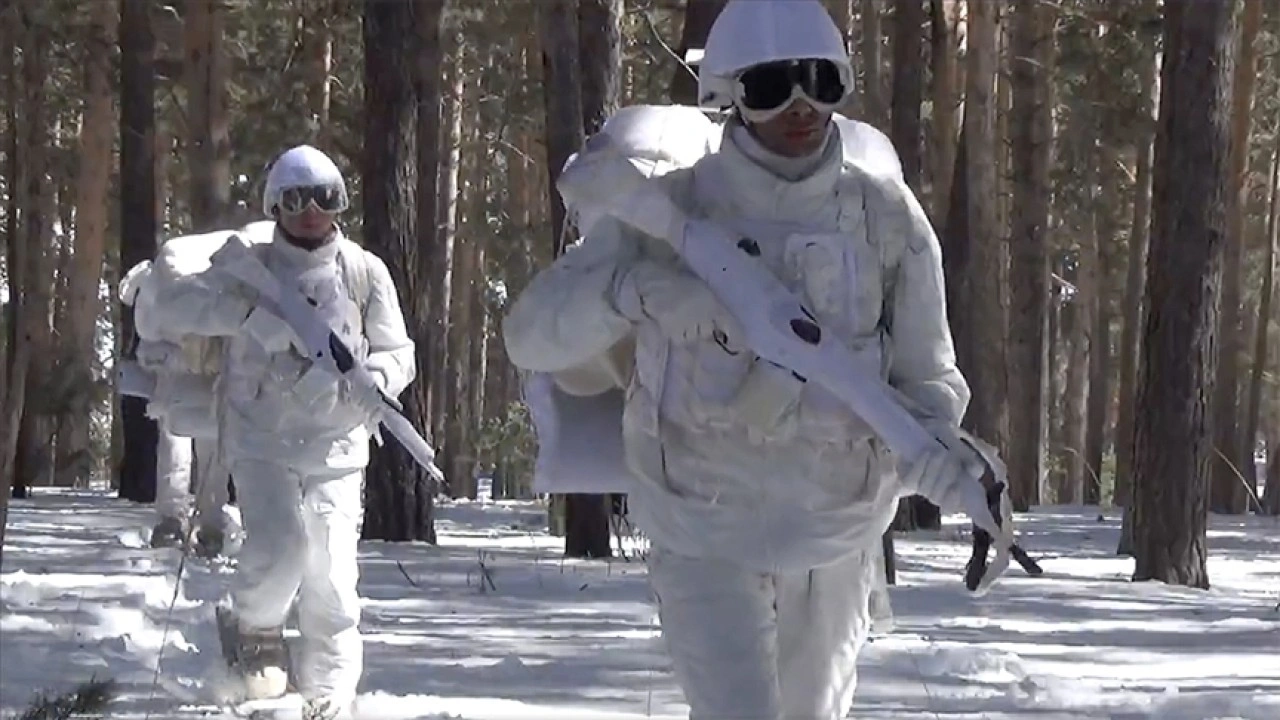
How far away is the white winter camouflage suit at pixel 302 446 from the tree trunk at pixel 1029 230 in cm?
1673

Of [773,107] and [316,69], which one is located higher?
[316,69]

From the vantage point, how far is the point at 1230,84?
511 inches

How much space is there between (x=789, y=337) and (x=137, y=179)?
1788 cm

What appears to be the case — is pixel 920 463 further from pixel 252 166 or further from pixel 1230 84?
pixel 252 166

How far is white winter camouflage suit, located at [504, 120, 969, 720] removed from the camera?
14.5 ft

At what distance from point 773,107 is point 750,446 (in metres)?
0.65

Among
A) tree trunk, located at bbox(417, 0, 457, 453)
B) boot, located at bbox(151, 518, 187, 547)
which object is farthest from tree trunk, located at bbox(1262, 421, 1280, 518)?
boot, located at bbox(151, 518, 187, 547)

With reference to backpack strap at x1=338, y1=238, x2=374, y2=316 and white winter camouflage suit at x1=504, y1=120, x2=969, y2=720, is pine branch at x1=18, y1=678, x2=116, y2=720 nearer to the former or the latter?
white winter camouflage suit at x1=504, y1=120, x2=969, y2=720

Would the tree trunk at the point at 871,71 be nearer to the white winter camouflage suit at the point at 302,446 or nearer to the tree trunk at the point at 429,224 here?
the tree trunk at the point at 429,224

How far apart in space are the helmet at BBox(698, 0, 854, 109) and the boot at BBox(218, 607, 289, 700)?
399 centimetres

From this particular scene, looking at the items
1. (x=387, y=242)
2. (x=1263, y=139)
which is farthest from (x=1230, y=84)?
(x=1263, y=139)

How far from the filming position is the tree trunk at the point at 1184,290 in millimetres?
12898

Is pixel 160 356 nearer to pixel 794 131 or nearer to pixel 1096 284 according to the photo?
pixel 794 131

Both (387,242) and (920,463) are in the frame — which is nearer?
(920,463)
